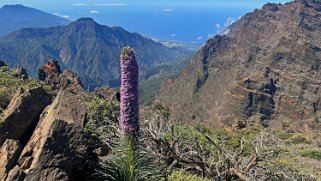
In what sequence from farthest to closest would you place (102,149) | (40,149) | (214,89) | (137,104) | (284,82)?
1. (214,89)
2. (284,82)
3. (102,149)
4. (40,149)
5. (137,104)

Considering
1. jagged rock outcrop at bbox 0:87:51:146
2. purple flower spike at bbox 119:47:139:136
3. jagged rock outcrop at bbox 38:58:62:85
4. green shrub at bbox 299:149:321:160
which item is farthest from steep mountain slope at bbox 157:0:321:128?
purple flower spike at bbox 119:47:139:136

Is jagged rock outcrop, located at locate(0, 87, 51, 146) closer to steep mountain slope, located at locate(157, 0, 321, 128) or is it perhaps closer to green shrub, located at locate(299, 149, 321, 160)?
green shrub, located at locate(299, 149, 321, 160)

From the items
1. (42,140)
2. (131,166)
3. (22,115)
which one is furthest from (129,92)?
(22,115)

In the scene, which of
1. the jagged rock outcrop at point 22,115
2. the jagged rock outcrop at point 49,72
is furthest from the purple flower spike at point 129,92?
the jagged rock outcrop at point 49,72

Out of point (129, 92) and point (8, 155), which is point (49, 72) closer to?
point (8, 155)

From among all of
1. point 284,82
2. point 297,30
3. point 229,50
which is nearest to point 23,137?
point 284,82

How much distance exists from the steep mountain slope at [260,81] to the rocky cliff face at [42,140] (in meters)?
70.2

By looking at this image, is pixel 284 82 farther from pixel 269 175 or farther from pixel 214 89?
pixel 269 175

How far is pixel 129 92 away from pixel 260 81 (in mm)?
Result: 119426

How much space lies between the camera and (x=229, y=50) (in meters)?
191

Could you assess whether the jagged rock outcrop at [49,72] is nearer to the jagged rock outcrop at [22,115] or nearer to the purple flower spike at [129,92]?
the jagged rock outcrop at [22,115]

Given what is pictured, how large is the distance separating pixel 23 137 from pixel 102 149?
217cm

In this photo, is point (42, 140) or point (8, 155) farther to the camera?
point (8, 155)

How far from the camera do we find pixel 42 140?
8391 mm
